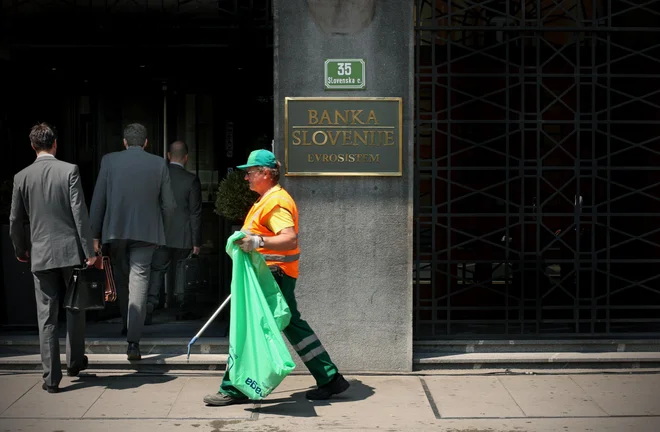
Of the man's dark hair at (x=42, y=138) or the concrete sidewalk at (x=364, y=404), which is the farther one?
the man's dark hair at (x=42, y=138)

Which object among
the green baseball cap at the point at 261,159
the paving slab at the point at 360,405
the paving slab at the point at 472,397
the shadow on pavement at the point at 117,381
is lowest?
the paving slab at the point at 472,397

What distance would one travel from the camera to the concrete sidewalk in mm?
6992

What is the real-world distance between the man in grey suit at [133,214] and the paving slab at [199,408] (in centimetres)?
79

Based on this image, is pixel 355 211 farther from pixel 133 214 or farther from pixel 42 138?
pixel 42 138

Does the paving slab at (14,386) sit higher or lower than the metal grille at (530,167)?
lower

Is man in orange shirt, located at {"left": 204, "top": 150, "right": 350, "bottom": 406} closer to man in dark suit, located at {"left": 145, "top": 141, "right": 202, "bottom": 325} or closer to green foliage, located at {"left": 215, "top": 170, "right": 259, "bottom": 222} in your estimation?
green foliage, located at {"left": 215, "top": 170, "right": 259, "bottom": 222}

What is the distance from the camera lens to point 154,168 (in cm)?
891

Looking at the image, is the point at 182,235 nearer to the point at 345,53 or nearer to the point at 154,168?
the point at 154,168

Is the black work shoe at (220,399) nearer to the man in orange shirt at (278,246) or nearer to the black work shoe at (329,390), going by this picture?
the man in orange shirt at (278,246)

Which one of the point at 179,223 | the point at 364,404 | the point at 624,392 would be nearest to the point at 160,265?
the point at 179,223

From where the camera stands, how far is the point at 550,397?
7.86m

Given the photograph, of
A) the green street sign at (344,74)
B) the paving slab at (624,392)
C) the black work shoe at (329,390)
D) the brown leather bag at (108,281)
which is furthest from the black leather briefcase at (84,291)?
the paving slab at (624,392)

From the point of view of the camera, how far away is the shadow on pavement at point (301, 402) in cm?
735

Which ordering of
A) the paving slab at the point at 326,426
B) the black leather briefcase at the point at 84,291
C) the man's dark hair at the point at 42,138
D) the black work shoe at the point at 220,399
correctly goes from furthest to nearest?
the man's dark hair at the point at 42,138
the black leather briefcase at the point at 84,291
the black work shoe at the point at 220,399
the paving slab at the point at 326,426
